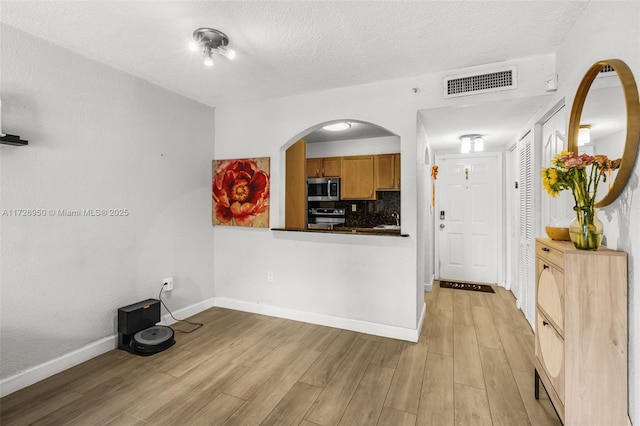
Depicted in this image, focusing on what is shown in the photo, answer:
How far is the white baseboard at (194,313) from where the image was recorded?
2045mm

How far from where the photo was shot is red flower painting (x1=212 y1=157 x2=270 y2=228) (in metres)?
3.39

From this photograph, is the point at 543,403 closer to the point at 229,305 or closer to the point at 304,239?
the point at 304,239

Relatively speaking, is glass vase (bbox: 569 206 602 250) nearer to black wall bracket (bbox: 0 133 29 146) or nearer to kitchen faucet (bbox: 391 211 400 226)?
black wall bracket (bbox: 0 133 29 146)

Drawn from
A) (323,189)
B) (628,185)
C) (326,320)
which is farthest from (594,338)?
→ (323,189)

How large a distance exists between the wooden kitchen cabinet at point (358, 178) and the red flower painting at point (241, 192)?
6.96 feet

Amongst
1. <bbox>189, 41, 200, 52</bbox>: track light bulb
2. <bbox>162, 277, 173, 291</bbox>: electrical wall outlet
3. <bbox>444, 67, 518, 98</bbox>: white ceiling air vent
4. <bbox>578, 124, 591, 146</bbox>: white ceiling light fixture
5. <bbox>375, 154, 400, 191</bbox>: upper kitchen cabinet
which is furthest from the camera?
<bbox>375, 154, 400, 191</bbox>: upper kitchen cabinet

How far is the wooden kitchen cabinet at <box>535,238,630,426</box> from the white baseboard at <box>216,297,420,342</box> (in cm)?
142

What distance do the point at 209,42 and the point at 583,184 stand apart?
8.04 ft

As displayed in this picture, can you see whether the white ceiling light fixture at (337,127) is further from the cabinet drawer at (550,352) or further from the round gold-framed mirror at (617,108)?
the cabinet drawer at (550,352)

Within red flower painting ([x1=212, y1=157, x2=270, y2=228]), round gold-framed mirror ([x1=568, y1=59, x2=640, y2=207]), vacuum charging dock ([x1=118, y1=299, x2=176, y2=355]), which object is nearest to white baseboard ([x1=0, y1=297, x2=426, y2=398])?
vacuum charging dock ([x1=118, y1=299, x2=176, y2=355])

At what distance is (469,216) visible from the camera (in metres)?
4.86

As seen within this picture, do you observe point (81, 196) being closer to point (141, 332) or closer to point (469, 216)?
point (141, 332)

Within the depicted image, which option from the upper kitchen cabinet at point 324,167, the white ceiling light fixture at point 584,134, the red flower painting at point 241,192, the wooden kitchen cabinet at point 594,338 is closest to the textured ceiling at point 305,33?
the white ceiling light fixture at point 584,134

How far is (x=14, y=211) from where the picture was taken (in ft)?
6.64
